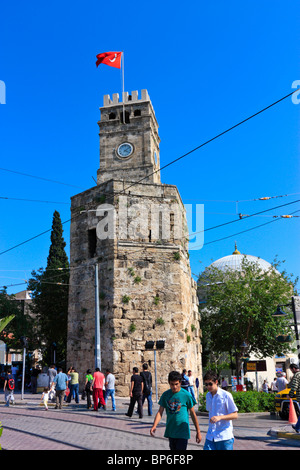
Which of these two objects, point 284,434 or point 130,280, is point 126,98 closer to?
point 130,280

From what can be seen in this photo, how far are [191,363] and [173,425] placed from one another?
60.4ft

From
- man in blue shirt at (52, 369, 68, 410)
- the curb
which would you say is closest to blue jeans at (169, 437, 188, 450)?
the curb

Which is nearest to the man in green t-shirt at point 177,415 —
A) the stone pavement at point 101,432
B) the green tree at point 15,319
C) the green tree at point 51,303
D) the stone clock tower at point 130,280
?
the stone pavement at point 101,432

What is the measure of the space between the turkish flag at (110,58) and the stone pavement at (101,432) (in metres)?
26.8

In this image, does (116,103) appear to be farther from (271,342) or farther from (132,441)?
(132,441)

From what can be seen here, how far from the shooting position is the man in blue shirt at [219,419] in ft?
18.2

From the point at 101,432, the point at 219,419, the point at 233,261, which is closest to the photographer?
the point at 219,419

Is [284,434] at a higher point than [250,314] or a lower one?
lower

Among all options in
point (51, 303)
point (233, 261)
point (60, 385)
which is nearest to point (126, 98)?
point (51, 303)

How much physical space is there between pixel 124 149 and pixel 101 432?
1237 inches

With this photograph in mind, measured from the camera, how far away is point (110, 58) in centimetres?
3400

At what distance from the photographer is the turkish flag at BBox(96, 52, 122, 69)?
1335 inches
